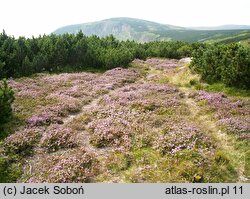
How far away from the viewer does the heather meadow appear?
13.4m

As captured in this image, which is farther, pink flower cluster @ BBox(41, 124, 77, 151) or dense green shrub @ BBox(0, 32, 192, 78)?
dense green shrub @ BBox(0, 32, 192, 78)

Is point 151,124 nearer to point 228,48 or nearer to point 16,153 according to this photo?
point 16,153

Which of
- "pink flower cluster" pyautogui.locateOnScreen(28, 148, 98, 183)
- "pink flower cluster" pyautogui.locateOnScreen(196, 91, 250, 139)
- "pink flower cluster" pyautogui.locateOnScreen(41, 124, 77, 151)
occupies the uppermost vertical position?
"pink flower cluster" pyautogui.locateOnScreen(196, 91, 250, 139)

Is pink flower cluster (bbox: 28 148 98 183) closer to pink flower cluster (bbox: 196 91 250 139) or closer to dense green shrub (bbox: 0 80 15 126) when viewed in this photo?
dense green shrub (bbox: 0 80 15 126)

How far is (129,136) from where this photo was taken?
17.6m

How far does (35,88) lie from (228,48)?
20.2 metres

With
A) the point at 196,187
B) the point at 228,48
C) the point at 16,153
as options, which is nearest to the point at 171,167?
the point at 196,187

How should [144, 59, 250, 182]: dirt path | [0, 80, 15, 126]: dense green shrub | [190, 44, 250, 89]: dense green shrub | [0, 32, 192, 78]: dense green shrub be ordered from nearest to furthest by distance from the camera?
[144, 59, 250, 182]: dirt path → [0, 80, 15, 126]: dense green shrub → [190, 44, 250, 89]: dense green shrub → [0, 32, 192, 78]: dense green shrub

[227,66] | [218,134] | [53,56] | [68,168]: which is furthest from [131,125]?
[53,56]

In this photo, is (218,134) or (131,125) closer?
(218,134)

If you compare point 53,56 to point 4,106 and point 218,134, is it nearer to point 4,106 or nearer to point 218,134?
point 4,106

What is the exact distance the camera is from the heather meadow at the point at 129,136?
1345 centimetres

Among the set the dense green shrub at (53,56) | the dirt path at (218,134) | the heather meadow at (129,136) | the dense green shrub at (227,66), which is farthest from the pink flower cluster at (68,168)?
the dense green shrub at (53,56)

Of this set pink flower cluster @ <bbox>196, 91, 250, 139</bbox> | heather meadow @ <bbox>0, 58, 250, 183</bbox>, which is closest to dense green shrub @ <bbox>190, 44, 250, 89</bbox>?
heather meadow @ <bbox>0, 58, 250, 183</bbox>
